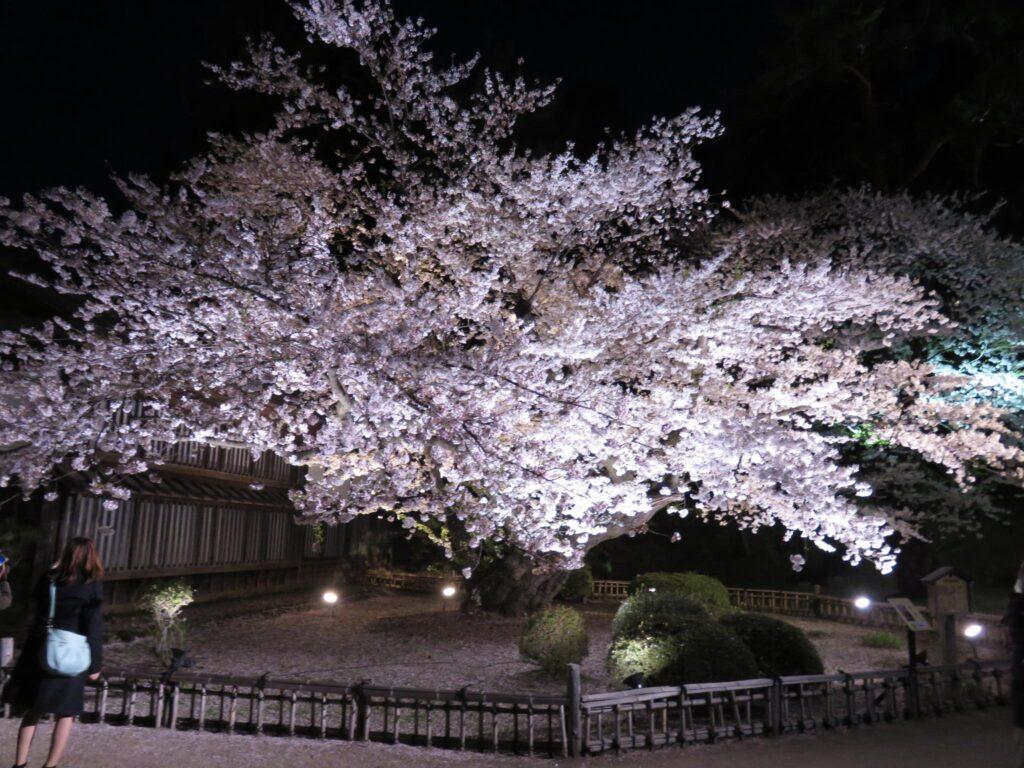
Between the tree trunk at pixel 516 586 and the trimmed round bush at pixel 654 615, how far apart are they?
3.84 metres

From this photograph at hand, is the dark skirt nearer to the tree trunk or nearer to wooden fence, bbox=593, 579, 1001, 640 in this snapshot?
the tree trunk

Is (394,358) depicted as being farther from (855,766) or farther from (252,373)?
(855,766)

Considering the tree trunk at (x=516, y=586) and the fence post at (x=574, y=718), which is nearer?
the fence post at (x=574, y=718)

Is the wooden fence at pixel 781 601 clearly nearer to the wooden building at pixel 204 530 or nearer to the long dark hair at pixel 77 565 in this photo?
the wooden building at pixel 204 530

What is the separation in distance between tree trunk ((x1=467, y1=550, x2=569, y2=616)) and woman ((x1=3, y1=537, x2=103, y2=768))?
9058 mm

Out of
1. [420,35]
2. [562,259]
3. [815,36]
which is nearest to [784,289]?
[562,259]

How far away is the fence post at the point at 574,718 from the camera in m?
6.35

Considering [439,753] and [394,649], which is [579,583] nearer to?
[394,649]

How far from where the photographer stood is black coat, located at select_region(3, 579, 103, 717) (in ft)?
16.1

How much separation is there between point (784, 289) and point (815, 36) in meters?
8.44

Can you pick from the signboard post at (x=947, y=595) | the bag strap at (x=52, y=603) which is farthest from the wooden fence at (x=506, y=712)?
the signboard post at (x=947, y=595)

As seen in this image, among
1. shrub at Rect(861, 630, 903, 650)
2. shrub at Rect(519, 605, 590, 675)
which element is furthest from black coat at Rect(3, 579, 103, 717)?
shrub at Rect(861, 630, 903, 650)

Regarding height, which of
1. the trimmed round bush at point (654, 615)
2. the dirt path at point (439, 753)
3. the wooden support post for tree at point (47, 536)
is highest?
the wooden support post for tree at point (47, 536)

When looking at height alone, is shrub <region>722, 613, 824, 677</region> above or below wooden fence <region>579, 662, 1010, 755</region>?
above
